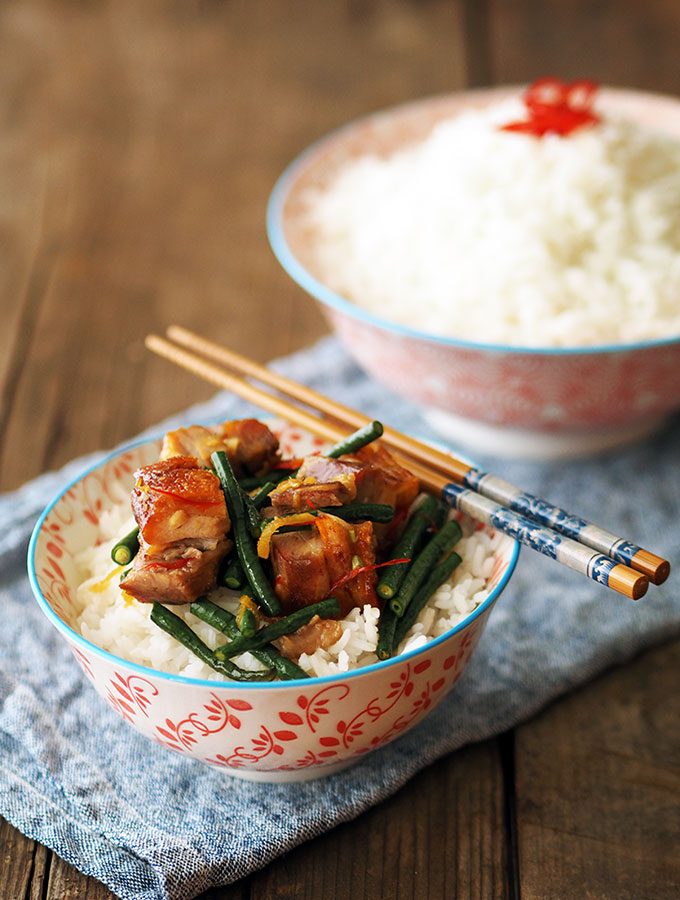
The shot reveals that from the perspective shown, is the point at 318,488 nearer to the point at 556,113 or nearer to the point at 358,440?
the point at 358,440

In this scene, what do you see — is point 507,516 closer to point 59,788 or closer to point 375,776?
point 375,776

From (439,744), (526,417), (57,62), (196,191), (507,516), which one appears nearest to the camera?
(507,516)

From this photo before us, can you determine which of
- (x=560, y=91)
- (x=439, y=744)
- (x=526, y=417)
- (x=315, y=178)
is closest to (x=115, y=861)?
(x=439, y=744)

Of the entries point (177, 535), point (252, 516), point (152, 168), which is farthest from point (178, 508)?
point (152, 168)

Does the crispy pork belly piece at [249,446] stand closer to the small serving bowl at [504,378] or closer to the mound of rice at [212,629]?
the mound of rice at [212,629]

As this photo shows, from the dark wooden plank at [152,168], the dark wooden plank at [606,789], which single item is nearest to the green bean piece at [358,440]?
the dark wooden plank at [606,789]

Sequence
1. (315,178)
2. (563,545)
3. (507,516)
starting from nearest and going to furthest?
(563,545) < (507,516) < (315,178)
